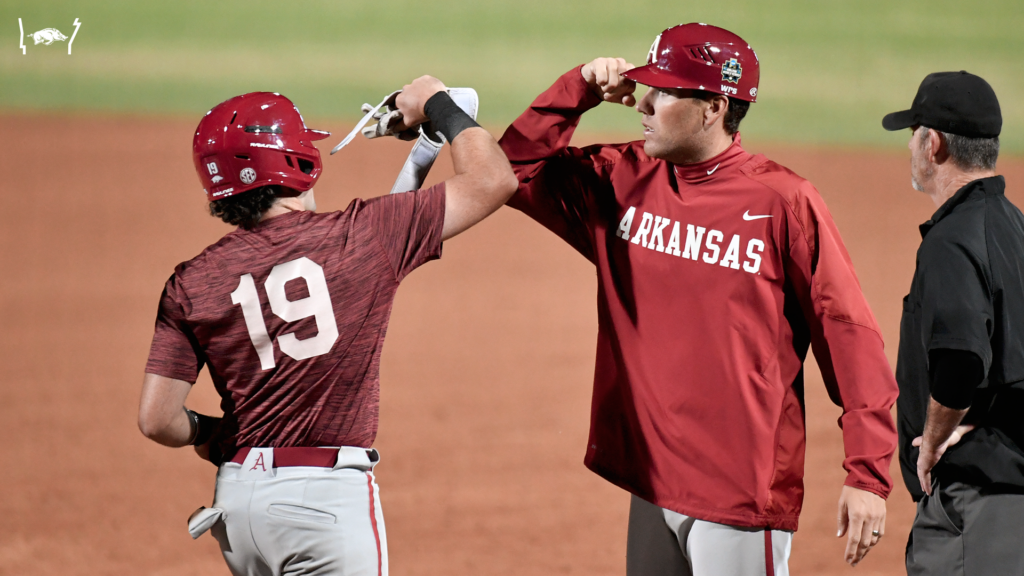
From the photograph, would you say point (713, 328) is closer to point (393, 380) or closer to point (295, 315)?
point (295, 315)

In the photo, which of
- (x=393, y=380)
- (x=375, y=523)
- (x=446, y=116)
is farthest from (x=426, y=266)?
(x=375, y=523)

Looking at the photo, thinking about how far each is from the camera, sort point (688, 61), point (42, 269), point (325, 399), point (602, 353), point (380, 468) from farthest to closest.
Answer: point (42, 269) → point (380, 468) → point (602, 353) → point (688, 61) → point (325, 399)

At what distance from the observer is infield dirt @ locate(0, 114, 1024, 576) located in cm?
480

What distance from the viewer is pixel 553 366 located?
745 cm

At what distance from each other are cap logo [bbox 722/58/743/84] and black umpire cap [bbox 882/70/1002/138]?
0.63 m

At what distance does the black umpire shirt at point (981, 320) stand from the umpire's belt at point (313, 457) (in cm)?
169

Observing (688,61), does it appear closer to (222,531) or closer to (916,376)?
(916,376)

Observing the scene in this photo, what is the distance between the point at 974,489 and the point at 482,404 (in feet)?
13.7

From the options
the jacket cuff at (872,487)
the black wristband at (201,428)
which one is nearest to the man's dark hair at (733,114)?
the jacket cuff at (872,487)

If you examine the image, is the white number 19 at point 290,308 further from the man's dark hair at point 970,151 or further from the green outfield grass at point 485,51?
the green outfield grass at point 485,51

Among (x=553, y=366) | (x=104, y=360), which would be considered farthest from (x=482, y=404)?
(x=104, y=360)

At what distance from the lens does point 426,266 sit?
9.60m

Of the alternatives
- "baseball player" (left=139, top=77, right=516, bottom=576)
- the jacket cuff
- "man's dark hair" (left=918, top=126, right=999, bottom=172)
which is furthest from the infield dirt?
"man's dark hair" (left=918, top=126, right=999, bottom=172)

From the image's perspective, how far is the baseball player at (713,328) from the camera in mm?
2490
